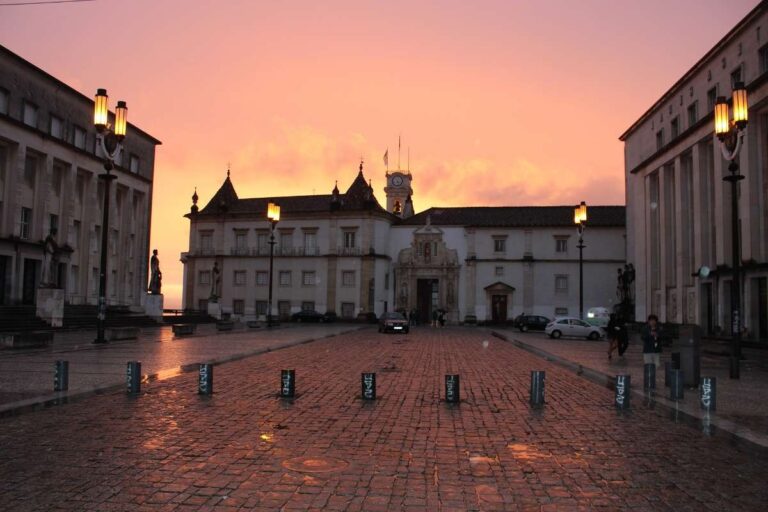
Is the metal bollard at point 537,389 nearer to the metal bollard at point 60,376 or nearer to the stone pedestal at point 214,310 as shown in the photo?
the metal bollard at point 60,376

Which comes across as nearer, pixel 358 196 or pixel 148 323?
pixel 148 323

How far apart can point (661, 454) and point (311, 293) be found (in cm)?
5682

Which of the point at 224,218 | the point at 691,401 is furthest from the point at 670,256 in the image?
the point at 224,218

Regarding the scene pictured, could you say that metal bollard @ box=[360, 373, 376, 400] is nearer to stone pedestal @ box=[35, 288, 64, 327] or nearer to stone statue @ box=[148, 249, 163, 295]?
stone pedestal @ box=[35, 288, 64, 327]

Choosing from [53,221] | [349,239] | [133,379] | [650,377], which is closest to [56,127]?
[53,221]

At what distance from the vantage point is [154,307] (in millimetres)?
41781

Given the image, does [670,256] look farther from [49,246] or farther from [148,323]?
[49,246]

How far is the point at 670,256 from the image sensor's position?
39562mm

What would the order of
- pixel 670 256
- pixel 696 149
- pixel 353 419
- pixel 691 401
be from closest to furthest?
pixel 353 419, pixel 691 401, pixel 696 149, pixel 670 256

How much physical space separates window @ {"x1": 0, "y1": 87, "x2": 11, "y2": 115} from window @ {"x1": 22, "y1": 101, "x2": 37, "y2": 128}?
144cm

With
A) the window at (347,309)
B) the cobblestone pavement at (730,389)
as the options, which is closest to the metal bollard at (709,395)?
the cobblestone pavement at (730,389)

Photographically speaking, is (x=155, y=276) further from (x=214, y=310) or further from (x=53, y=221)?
(x=214, y=310)

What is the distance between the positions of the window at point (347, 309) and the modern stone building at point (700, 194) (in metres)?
26.7

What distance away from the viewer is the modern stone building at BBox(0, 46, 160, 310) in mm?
36656
